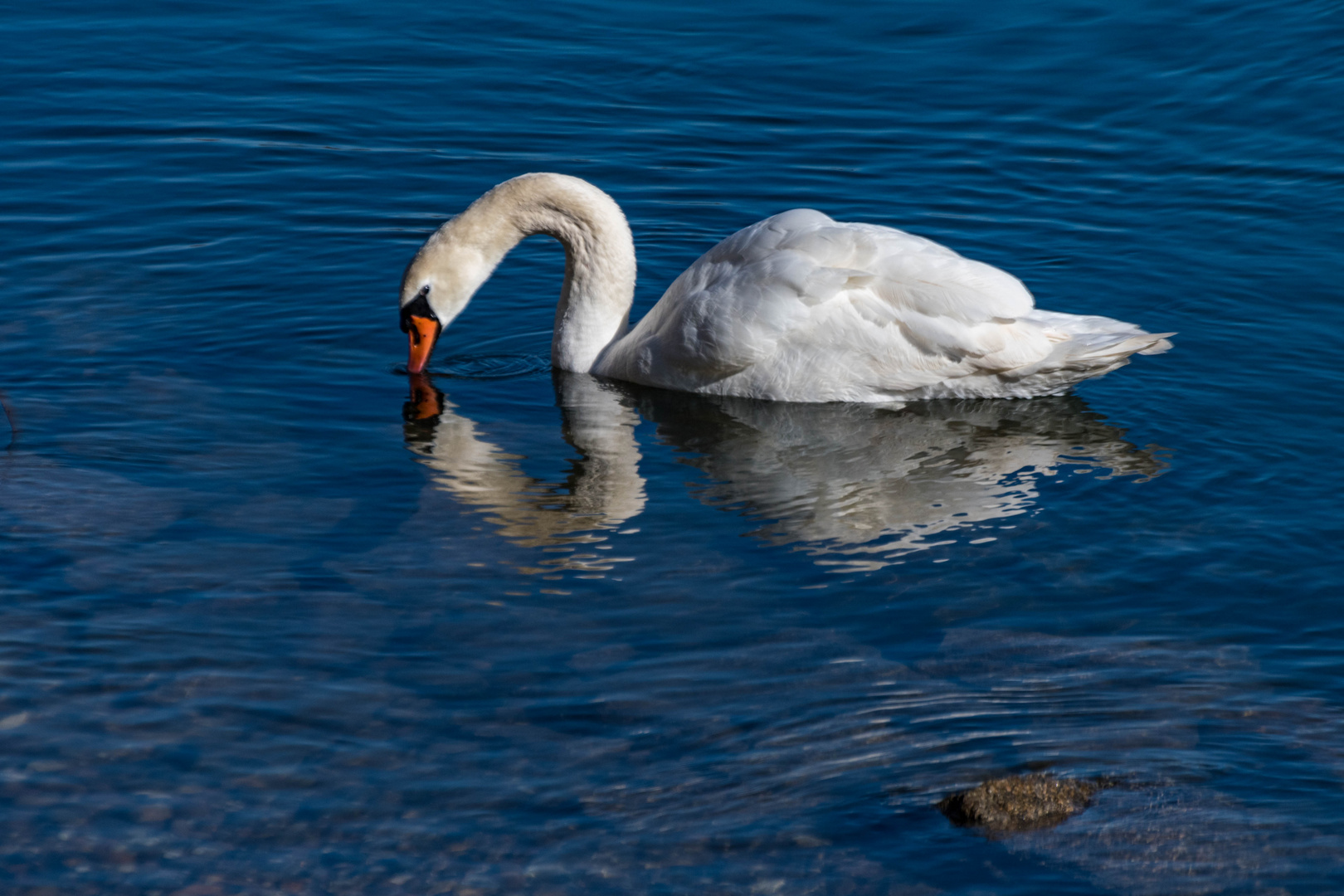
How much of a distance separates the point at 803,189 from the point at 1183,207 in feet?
8.82

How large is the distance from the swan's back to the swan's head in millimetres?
1431

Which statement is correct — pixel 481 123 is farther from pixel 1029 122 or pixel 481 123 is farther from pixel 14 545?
pixel 14 545

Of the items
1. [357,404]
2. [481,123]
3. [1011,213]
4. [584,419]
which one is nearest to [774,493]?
[584,419]

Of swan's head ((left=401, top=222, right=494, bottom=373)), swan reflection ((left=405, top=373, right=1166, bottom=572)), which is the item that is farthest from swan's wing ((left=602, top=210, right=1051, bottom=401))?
swan's head ((left=401, top=222, right=494, bottom=373))

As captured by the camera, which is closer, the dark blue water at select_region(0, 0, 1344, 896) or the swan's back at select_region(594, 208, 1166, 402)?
the dark blue water at select_region(0, 0, 1344, 896)

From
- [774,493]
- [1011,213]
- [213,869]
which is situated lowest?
[213,869]

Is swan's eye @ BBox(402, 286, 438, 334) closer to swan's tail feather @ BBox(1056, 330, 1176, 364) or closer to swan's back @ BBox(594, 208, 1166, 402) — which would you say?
swan's back @ BBox(594, 208, 1166, 402)

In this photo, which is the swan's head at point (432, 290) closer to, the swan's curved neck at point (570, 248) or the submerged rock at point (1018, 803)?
the swan's curved neck at point (570, 248)

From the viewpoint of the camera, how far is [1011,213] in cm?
1173

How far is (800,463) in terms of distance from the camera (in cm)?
838

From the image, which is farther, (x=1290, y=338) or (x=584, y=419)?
(x=1290, y=338)

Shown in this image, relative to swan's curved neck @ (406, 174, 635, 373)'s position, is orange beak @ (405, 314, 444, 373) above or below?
below

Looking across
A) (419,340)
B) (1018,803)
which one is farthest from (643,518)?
(1018,803)

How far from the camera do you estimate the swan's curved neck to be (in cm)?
970
